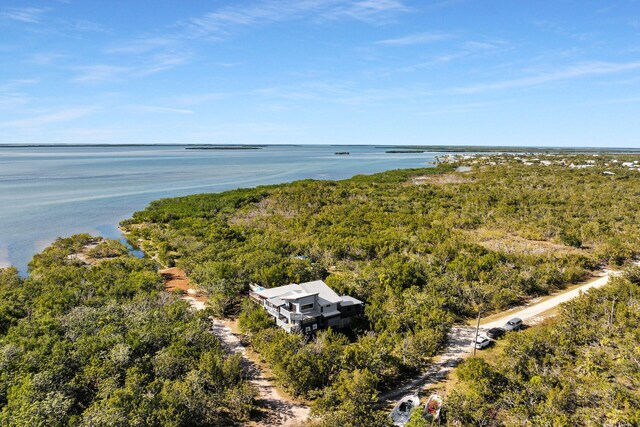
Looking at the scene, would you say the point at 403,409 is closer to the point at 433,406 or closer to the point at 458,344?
the point at 433,406

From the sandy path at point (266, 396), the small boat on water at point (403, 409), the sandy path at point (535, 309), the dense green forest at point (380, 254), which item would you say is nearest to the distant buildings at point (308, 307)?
the dense green forest at point (380, 254)

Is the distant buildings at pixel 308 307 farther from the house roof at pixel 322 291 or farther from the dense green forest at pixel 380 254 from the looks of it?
the dense green forest at pixel 380 254

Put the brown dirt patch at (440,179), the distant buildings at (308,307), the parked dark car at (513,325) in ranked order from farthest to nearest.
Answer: the brown dirt patch at (440,179) → the parked dark car at (513,325) → the distant buildings at (308,307)

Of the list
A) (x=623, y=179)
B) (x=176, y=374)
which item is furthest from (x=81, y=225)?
(x=623, y=179)

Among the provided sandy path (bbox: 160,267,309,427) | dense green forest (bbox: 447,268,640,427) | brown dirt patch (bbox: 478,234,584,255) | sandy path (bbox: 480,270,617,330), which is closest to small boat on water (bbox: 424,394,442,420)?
dense green forest (bbox: 447,268,640,427)

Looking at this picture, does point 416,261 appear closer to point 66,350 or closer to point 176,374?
point 176,374

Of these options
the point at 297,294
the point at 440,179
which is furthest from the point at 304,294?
the point at 440,179
